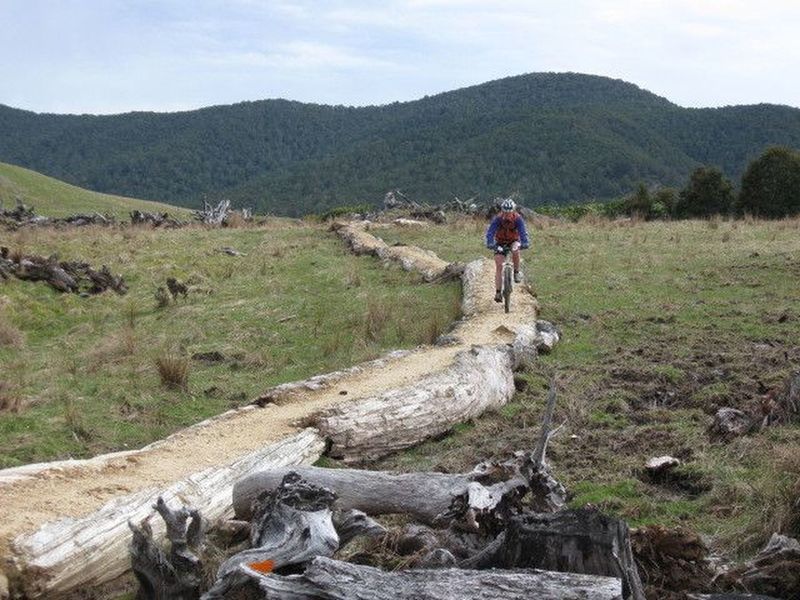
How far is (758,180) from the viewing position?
41.4 meters

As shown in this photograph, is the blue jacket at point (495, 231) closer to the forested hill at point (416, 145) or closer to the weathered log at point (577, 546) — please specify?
→ the weathered log at point (577, 546)

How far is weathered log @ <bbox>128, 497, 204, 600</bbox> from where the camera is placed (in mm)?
4941

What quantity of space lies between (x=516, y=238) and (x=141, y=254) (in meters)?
13.5

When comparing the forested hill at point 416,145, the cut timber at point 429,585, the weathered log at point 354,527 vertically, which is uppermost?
the forested hill at point 416,145

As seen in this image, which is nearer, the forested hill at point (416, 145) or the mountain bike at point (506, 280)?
the mountain bike at point (506, 280)

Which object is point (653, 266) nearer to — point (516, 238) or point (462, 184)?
point (516, 238)

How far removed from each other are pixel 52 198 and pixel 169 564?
183 feet

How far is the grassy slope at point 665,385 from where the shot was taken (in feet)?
21.0

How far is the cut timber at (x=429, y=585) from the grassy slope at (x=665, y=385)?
2.07 m

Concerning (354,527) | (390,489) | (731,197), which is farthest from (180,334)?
(731,197)

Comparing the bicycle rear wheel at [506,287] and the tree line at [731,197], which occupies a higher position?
the tree line at [731,197]

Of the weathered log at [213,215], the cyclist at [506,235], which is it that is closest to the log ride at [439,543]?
the cyclist at [506,235]

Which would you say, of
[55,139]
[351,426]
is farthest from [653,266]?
[55,139]

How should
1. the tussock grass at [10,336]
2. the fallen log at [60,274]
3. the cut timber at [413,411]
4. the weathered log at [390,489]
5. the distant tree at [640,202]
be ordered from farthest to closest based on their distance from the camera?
the distant tree at [640,202]
the fallen log at [60,274]
the tussock grass at [10,336]
the cut timber at [413,411]
the weathered log at [390,489]
